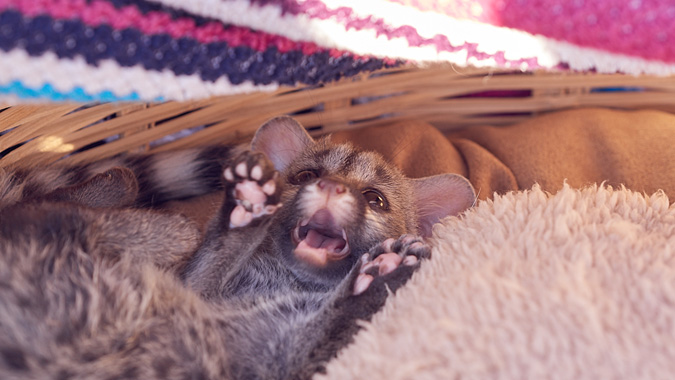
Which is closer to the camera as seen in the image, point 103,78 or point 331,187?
point 103,78

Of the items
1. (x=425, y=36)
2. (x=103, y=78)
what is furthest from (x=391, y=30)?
(x=103, y=78)

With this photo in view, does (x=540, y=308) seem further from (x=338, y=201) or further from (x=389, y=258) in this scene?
(x=338, y=201)

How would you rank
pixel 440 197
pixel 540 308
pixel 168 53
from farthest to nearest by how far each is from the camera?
pixel 440 197 < pixel 168 53 < pixel 540 308

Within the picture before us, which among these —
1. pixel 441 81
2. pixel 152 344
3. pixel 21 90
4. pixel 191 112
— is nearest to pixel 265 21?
pixel 21 90

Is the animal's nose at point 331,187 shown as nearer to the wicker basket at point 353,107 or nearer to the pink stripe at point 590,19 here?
the pink stripe at point 590,19

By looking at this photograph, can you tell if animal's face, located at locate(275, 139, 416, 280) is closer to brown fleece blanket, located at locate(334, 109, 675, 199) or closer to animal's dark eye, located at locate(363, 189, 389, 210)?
animal's dark eye, located at locate(363, 189, 389, 210)

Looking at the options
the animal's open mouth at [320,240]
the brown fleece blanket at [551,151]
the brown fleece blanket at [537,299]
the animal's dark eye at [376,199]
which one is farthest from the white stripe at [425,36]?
the brown fleece blanket at [551,151]

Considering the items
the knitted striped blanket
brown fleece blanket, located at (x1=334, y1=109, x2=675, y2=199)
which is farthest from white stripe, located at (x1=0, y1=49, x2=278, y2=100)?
brown fleece blanket, located at (x1=334, y1=109, x2=675, y2=199)
